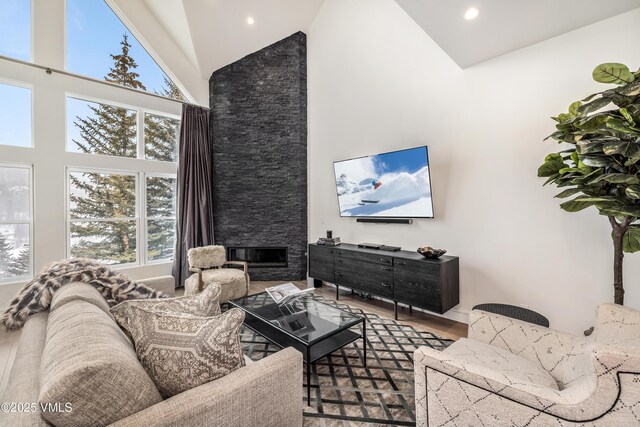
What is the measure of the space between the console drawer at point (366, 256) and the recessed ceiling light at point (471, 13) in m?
2.29

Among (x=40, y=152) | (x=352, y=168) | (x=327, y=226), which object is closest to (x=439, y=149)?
(x=352, y=168)

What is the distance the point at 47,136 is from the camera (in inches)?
138

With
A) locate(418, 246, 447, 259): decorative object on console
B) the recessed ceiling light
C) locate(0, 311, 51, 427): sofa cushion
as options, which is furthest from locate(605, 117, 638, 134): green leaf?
locate(0, 311, 51, 427): sofa cushion

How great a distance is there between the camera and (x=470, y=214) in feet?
9.81

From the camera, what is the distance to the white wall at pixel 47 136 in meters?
3.37

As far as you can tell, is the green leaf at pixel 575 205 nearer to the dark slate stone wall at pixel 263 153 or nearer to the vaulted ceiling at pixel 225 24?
the dark slate stone wall at pixel 263 153

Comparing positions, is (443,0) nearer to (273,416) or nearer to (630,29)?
(630,29)

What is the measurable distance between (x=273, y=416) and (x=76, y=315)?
2.88 ft

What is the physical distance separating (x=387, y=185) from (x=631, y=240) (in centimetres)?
214

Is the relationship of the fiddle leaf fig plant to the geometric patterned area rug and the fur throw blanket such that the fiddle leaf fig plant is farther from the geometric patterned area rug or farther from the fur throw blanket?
the fur throw blanket

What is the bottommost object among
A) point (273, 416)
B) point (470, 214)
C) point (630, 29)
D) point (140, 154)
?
point (273, 416)

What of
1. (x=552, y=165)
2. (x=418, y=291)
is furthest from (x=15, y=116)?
(x=552, y=165)

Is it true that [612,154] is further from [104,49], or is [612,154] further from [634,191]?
[104,49]

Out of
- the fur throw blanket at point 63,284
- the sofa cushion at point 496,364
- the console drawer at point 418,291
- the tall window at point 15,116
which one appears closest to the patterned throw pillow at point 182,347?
the fur throw blanket at point 63,284
